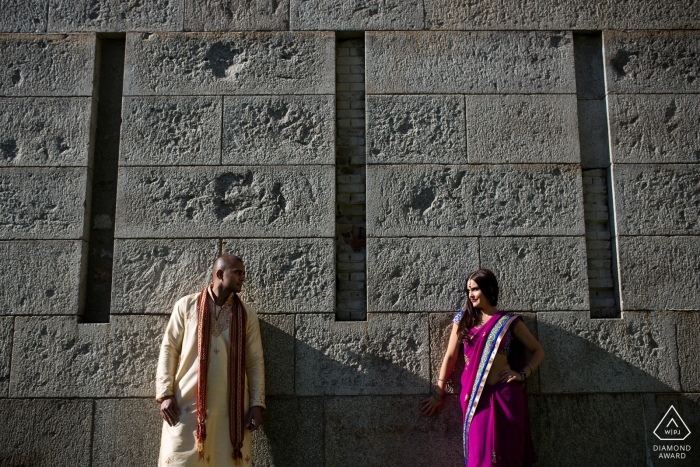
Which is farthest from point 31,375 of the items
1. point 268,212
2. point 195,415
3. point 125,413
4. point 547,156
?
point 547,156

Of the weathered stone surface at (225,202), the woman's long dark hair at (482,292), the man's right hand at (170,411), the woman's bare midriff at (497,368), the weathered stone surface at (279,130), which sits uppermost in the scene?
the weathered stone surface at (279,130)

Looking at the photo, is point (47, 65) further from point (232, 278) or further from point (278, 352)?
point (278, 352)

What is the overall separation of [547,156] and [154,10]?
3.34 meters

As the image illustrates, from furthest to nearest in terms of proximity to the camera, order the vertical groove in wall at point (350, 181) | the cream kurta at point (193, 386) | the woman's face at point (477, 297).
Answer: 1. the vertical groove in wall at point (350, 181)
2. the woman's face at point (477, 297)
3. the cream kurta at point (193, 386)

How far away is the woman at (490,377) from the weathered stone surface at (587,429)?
28 centimetres

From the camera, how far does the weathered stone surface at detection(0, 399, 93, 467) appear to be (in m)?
4.44

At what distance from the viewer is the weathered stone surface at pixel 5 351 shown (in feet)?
14.8

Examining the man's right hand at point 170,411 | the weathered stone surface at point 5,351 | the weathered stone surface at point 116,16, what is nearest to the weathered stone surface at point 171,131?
the weathered stone surface at point 116,16

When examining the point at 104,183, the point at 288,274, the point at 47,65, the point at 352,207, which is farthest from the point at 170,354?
the point at 47,65

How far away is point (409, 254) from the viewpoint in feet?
15.3

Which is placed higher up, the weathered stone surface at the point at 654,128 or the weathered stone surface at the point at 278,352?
the weathered stone surface at the point at 654,128

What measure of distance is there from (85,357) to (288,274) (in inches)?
62.6

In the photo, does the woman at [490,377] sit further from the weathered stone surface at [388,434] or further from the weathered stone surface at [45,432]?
the weathered stone surface at [45,432]

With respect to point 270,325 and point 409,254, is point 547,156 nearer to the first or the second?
point 409,254
